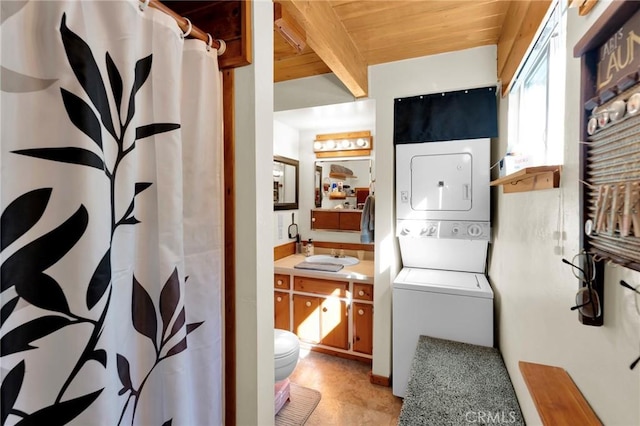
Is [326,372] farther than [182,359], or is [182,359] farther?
[326,372]

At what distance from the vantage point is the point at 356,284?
263cm

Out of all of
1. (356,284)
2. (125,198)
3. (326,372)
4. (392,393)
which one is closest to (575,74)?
(125,198)

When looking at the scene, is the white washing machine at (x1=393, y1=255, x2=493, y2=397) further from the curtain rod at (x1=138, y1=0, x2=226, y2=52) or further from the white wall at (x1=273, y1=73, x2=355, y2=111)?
the curtain rod at (x1=138, y1=0, x2=226, y2=52)

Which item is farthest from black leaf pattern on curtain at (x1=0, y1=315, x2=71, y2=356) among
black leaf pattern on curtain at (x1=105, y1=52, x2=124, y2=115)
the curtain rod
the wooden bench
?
the wooden bench

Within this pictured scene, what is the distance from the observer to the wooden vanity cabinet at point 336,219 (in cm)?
329

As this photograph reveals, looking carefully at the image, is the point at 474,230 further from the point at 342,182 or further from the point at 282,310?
the point at 282,310

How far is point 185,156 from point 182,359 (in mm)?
636

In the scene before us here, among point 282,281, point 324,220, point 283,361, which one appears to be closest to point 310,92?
point 324,220

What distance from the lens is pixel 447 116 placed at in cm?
220

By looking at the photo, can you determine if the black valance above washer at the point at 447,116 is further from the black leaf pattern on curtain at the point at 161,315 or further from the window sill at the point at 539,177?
the black leaf pattern on curtain at the point at 161,315

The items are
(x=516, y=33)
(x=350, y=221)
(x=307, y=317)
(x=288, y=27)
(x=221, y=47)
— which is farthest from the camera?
(x=350, y=221)

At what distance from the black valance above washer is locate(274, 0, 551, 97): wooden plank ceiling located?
22cm

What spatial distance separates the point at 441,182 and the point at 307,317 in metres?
1.77

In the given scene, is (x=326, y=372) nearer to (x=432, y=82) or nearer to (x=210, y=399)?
(x=210, y=399)
